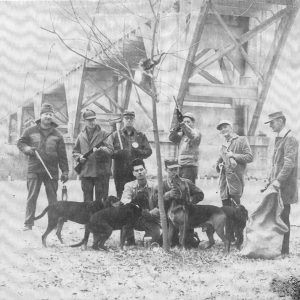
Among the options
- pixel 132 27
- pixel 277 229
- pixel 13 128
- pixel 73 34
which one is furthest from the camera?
pixel 13 128

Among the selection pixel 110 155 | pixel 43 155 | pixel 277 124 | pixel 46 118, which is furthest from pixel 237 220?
pixel 46 118

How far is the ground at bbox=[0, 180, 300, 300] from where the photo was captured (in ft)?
14.5

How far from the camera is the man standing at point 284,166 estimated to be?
510cm

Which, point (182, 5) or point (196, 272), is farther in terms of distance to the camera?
point (182, 5)

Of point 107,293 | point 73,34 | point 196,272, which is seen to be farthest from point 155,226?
point 73,34

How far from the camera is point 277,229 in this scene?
508 centimetres

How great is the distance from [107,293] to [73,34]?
→ 341 centimetres

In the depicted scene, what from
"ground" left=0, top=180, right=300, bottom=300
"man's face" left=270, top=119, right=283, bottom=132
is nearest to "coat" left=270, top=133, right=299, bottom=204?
"man's face" left=270, top=119, right=283, bottom=132

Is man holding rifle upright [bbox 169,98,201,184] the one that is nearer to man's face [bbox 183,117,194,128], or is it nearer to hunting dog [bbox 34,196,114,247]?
man's face [bbox 183,117,194,128]

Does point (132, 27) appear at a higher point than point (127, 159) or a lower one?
higher

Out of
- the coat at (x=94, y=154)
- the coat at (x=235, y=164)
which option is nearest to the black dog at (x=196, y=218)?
the coat at (x=235, y=164)

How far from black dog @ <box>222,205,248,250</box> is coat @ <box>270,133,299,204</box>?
0.50 m

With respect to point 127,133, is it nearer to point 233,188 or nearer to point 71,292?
point 233,188

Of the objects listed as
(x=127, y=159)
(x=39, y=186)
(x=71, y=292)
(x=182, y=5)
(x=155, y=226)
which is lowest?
(x=71, y=292)
